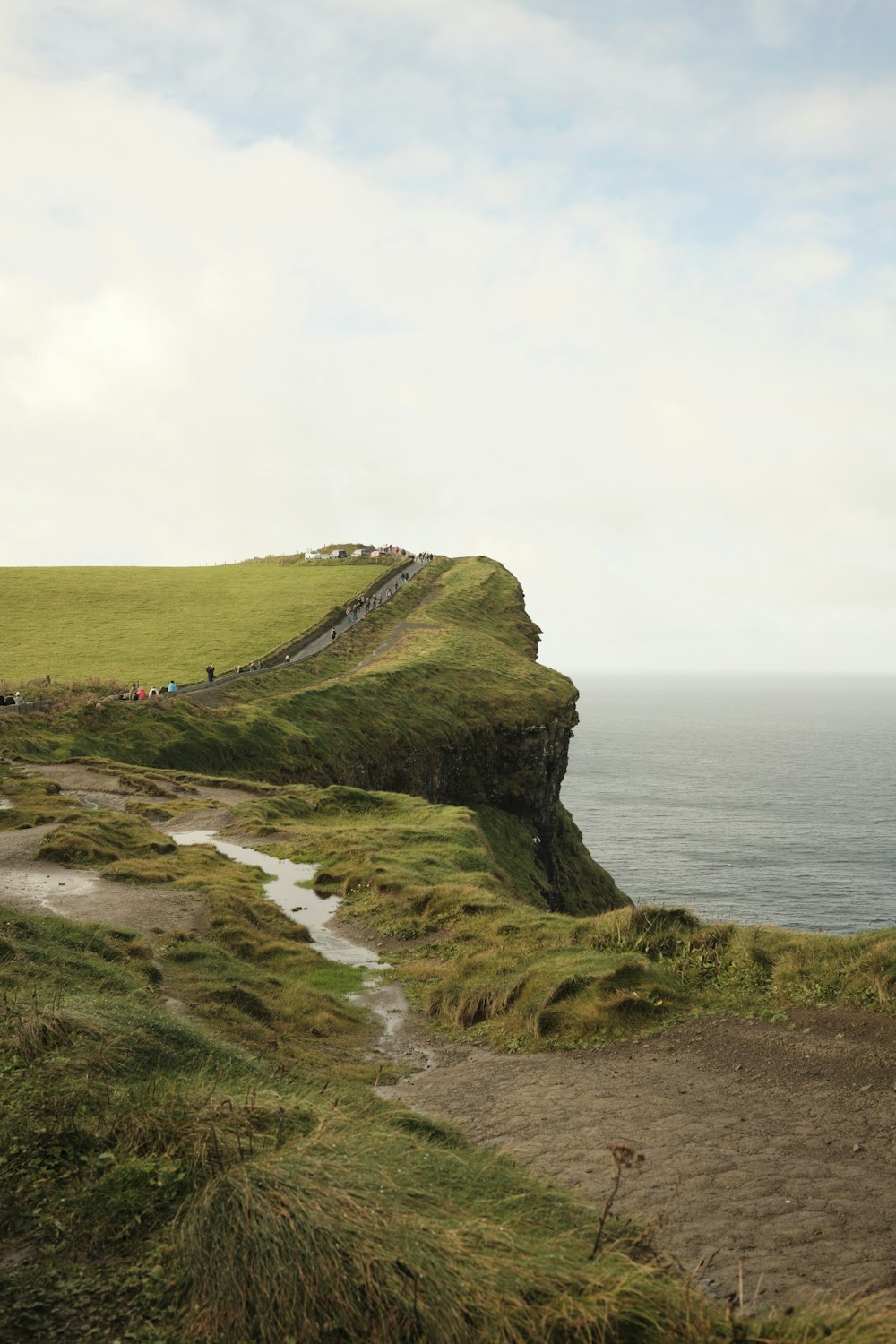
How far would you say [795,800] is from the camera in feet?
449

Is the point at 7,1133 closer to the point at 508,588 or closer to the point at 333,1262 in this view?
the point at 333,1262

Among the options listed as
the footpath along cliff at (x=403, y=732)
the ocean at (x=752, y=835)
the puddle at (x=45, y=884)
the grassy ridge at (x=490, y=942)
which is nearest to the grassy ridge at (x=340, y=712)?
the footpath along cliff at (x=403, y=732)

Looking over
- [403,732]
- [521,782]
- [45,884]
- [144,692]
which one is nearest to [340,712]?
[403,732]

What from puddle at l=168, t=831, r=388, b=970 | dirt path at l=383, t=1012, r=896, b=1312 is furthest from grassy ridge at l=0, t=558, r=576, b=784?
dirt path at l=383, t=1012, r=896, b=1312

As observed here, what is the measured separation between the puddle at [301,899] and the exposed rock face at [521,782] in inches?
866

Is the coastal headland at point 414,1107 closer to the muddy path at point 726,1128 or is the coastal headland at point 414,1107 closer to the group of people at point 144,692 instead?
the muddy path at point 726,1128

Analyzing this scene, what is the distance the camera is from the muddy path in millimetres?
9242

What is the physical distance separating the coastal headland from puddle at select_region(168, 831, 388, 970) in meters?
0.40

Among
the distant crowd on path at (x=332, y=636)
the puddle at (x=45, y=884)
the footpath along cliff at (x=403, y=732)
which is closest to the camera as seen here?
the puddle at (x=45, y=884)

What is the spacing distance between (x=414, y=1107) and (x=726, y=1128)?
4.81m

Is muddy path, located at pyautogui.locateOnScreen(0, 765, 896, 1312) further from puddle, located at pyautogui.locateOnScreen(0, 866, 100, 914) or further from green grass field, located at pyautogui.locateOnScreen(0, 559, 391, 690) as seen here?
green grass field, located at pyautogui.locateOnScreen(0, 559, 391, 690)

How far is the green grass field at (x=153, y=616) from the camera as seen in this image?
230 ft

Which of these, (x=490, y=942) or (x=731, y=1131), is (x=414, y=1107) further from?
(x=490, y=942)

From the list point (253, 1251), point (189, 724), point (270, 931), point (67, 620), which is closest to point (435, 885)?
point (270, 931)
